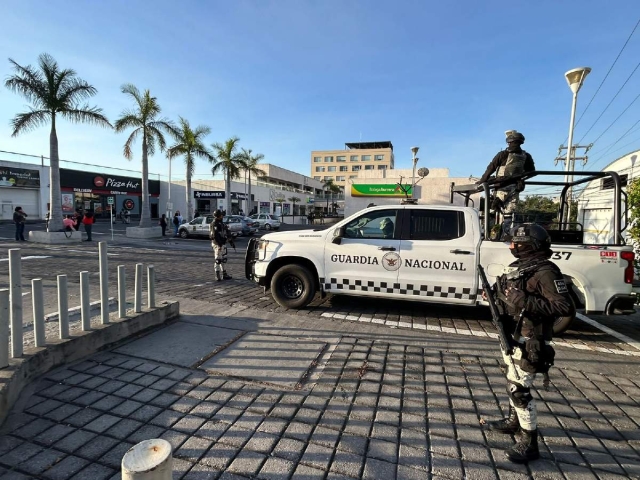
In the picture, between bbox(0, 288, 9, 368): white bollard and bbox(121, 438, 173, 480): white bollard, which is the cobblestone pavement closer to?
bbox(0, 288, 9, 368): white bollard

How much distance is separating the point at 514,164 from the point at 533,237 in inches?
130

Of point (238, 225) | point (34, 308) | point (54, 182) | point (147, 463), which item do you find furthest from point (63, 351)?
point (238, 225)

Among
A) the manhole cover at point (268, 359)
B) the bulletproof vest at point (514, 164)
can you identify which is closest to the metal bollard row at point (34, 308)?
the manhole cover at point (268, 359)

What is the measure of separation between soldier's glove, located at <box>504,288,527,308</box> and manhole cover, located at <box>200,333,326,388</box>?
2.05m

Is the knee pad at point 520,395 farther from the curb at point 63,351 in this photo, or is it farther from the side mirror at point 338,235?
the curb at point 63,351

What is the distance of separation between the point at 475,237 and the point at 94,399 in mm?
4906

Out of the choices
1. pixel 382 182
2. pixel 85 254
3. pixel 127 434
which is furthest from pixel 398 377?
pixel 382 182

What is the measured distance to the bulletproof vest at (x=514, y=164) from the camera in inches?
197

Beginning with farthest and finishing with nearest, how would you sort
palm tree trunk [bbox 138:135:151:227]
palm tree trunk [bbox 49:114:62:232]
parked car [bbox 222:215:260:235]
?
parked car [bbox 222:215:260:235], palm tree trunk [bbox 138:135:151:227], palm tree trunk [bbox 49:114:62:232]

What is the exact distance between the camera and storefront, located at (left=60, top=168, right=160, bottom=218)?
31.6 m

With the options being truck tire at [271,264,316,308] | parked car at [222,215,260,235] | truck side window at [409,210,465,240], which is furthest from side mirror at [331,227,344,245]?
parked car at [222,215,260,235]

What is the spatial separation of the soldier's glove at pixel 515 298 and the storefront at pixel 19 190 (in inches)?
Answer: 1521

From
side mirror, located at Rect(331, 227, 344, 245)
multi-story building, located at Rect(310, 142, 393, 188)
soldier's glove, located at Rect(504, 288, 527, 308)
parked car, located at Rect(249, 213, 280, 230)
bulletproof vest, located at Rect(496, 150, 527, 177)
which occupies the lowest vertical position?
soldier's glove, located at Rect(504, 288, 527, 308)

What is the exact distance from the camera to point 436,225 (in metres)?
5.06
